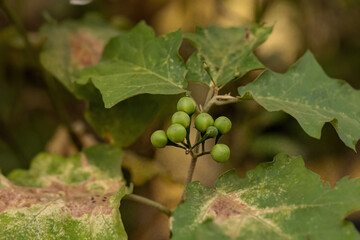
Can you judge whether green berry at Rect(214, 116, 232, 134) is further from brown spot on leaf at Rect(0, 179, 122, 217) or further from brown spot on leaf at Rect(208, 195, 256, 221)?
brown spot on leaf at Rect(0, 179, 122, 217)

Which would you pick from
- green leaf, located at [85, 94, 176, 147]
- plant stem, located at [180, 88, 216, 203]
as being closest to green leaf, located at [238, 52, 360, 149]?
plant stem, located at [180, 88, 216, 203]

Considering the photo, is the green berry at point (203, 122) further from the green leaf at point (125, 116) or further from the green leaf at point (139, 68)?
the green leaf at point (125, 116)

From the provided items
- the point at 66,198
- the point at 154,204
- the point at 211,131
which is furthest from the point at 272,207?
the point at 66,198

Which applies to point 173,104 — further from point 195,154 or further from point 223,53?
point 195,154

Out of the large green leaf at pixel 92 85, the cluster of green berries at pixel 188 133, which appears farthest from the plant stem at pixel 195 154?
the large green leaf at pixel 92 85

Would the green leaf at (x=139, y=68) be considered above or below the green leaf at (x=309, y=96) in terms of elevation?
above

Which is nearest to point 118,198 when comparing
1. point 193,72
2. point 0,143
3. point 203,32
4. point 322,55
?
point 193,72

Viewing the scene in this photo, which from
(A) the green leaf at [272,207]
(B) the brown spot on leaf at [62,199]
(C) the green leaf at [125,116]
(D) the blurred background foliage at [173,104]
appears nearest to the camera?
(A) the green leaf at [272,207]
